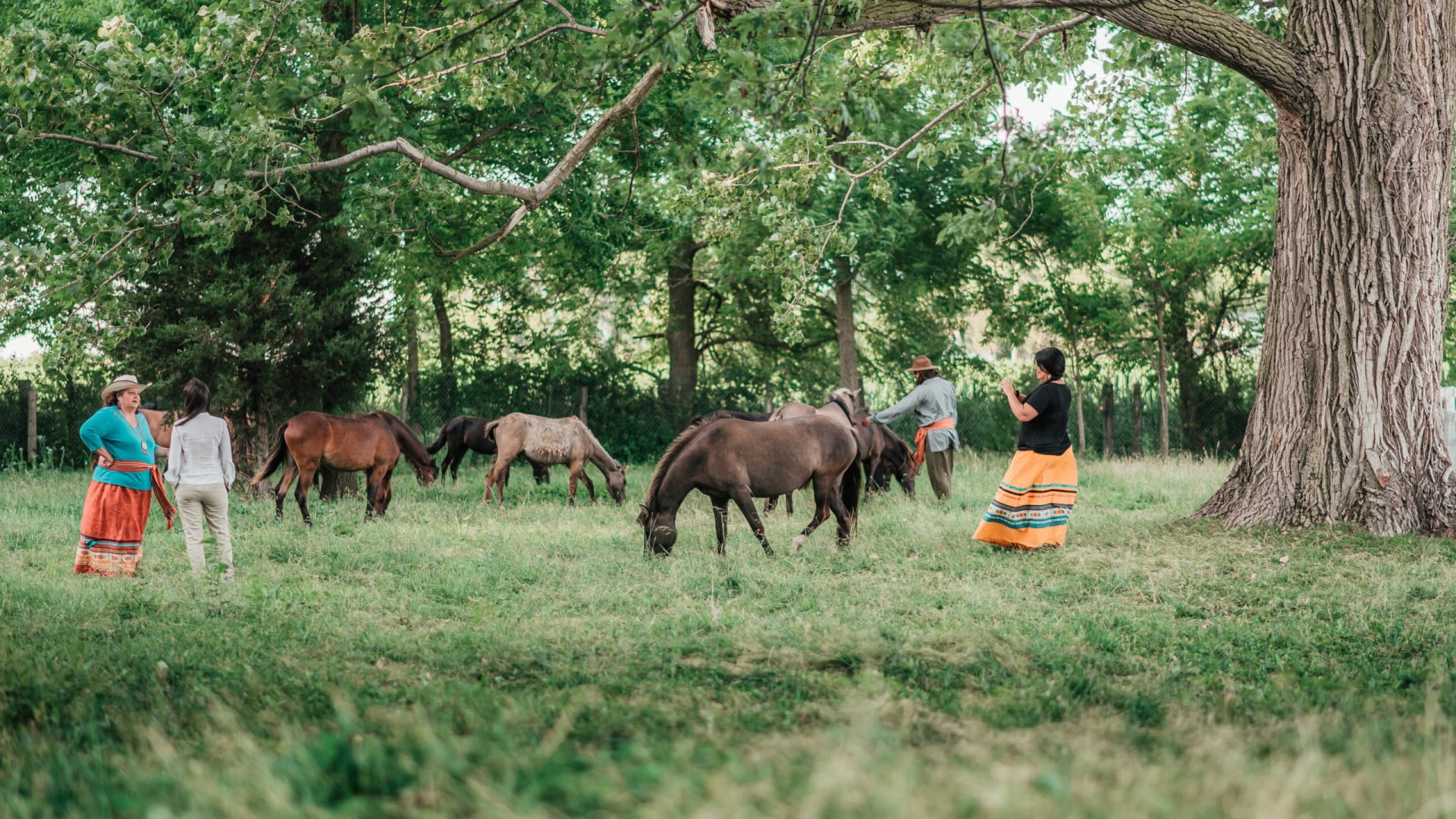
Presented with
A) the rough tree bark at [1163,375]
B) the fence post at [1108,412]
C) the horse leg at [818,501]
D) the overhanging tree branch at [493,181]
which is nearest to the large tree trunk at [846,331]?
the fence post at [1108,412]

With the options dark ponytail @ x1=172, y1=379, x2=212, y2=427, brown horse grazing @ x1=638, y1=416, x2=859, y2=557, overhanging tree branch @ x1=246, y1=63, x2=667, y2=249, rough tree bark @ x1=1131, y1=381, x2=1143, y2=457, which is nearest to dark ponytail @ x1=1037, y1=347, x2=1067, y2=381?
brown horse grazing @ x1=638, y1=416, x2=859, y2=557

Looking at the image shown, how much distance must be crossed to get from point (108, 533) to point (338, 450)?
4121mm

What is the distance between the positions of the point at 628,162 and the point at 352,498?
7.02 meters

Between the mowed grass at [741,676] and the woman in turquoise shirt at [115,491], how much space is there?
0.37 metres

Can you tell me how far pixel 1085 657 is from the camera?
20.3 feet

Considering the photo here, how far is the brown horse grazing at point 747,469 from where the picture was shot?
33.5 feet

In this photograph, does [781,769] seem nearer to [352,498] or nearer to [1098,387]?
[352,498]

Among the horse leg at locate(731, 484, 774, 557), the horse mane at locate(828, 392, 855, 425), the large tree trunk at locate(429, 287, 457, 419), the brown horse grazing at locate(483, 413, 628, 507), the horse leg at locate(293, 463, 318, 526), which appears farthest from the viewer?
the large tree trunk at locate(429, 287, 457, 419)

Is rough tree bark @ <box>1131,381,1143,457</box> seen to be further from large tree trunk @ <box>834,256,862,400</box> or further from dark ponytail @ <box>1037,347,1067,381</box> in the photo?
dark ponytail @ <box>1037,347,1067,381</box>

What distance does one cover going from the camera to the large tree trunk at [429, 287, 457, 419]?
890 inches

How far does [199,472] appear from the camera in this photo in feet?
30.3

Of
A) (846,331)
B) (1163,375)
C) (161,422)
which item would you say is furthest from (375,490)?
(1163,375)

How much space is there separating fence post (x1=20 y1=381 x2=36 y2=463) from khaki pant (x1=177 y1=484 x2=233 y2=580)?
13.1 metres

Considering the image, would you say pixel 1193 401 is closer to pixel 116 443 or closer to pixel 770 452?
pixel 770 452
